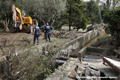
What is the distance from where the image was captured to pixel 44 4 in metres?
17.2

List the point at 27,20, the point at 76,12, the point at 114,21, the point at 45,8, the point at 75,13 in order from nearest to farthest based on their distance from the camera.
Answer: the point at 114,21
the point at 27,20
the point at 45,8
the point at 76,12
the point at 75,13

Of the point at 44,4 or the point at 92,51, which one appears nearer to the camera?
the point at 92,51

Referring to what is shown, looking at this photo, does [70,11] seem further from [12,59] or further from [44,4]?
[12,59]

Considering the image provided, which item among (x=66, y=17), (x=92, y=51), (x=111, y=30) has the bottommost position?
(x=92, y=51)

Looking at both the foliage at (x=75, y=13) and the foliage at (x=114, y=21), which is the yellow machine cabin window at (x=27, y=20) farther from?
the foliage at (x=114, y=21)

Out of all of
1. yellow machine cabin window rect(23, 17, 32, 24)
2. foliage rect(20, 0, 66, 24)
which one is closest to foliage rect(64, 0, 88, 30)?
foliage rect(20, 0, 66, 24)

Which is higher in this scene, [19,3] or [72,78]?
[19,3]

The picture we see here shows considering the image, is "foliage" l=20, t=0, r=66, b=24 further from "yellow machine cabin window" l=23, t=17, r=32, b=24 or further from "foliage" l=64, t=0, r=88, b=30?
"yellow machine cabin window" l=23, t=17, r=32, b=24

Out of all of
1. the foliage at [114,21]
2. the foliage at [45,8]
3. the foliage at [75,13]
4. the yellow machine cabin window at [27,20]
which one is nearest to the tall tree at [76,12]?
the foliage at [75,13]

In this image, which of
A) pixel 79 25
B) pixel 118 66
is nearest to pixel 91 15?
pixel 79 25

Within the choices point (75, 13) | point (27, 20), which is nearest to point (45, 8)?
point (27, 20)

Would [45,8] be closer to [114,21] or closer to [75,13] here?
[75,13]

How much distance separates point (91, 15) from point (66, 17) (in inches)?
403

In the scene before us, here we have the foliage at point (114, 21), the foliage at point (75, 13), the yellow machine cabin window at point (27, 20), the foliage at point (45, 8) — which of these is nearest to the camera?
the foliage at point (114, 21)
